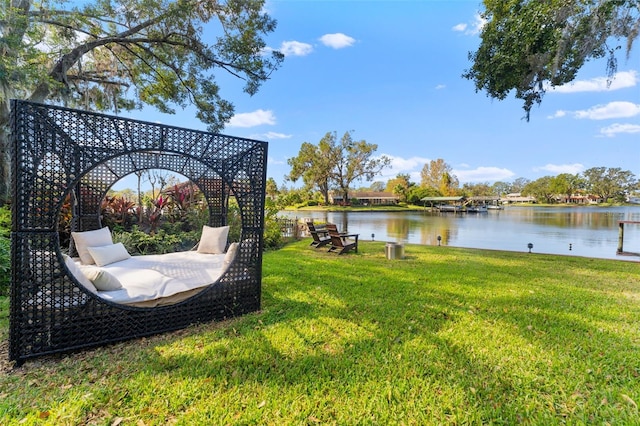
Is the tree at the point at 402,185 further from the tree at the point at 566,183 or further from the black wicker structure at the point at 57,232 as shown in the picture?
the black wicker structure at the point at 57,232

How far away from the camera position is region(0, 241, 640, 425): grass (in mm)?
1801

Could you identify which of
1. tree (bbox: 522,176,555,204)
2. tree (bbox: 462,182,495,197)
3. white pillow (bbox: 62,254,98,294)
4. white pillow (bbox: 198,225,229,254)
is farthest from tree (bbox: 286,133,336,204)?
tree (bbox: 522,176,555,204)

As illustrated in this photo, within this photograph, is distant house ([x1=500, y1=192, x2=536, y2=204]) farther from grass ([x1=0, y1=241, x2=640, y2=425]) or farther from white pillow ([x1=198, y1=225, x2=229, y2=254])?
white pillow ([x1=198, y1=225, x2=229, y2=254])

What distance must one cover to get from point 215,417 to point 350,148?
143 ft

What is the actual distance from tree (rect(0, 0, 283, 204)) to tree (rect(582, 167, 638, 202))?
83065mm

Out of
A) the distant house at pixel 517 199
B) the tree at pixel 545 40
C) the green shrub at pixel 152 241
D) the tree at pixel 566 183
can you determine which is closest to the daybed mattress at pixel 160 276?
the green shrub at pixel 152 241

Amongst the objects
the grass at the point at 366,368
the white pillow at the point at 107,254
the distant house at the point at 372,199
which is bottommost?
the grass at the point at 366,368

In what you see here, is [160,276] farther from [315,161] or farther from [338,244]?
[315,161]

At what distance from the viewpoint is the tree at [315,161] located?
4327 centimetres

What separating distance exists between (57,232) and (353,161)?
43161 mm

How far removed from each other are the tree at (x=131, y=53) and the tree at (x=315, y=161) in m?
34.0

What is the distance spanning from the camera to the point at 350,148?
43.6 meters

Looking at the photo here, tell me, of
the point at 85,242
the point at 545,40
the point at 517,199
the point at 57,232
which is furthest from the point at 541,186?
the point at 57,232

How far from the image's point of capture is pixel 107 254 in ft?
14.0
